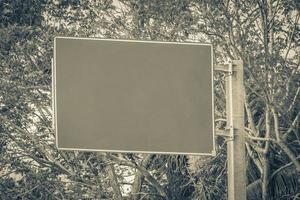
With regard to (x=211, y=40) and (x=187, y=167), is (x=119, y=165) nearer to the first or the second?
(x=187, y=167)

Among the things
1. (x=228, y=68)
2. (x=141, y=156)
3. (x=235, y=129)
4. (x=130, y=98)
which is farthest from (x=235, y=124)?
(x=141, y=156)

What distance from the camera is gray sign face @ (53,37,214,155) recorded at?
284 inches

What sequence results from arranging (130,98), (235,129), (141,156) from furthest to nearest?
(141,156) → (235,129) → (130,98)

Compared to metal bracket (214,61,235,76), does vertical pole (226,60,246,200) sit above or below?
below

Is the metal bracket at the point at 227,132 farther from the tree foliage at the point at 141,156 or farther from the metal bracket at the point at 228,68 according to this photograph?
the tree foliage at the point at 141,156

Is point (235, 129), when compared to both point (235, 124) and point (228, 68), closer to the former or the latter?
point (235, 124)

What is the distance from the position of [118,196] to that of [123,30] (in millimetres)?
3314

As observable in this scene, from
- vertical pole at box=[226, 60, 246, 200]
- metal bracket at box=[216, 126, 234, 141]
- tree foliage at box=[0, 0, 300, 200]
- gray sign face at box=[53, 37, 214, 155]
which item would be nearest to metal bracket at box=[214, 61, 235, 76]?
vertical pole at box=[226, 60, 246, 200]

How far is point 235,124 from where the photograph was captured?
25.0ft

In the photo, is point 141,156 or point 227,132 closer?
point 227,132

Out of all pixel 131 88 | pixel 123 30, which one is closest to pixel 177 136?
pixel 131 88

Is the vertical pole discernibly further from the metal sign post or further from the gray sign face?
the gray sign face

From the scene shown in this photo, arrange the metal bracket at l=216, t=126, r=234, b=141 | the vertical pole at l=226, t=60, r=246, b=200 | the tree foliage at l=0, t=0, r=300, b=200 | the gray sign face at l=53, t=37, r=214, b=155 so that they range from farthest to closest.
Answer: the tree foliage at l=0, t=0, r=300, b=200, the metal bracket at l=216, t=126, r=234, b=141, the vertical pole at l=226, t=60, r=246, b=200, the gray sign face at l=53, t=37, r=214, b=155

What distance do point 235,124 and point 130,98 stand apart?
107 centimetres
